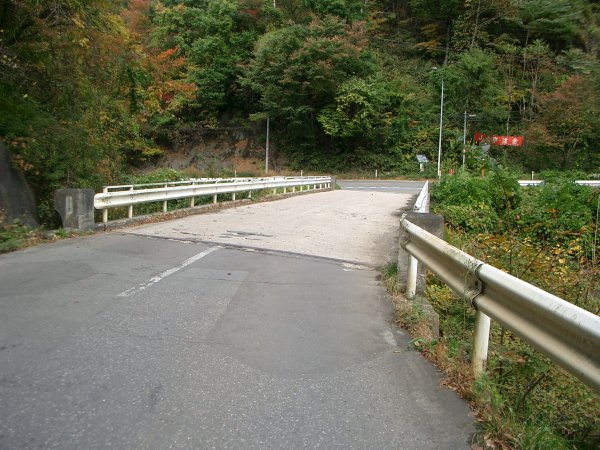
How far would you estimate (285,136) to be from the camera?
5278 centimetres

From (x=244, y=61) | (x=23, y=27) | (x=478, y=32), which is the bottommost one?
(x=23, y=27)

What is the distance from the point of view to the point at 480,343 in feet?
12.6

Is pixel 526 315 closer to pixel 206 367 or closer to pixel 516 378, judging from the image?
pixel 516 378

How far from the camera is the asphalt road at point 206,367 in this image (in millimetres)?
2977

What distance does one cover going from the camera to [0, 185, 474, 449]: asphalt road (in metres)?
2.98

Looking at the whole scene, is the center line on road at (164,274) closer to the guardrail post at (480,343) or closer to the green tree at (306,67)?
the guardrail post at (480,343)

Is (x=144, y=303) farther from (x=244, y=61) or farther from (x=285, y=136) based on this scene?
(x=244, y=61)

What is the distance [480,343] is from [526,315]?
0.70 metres

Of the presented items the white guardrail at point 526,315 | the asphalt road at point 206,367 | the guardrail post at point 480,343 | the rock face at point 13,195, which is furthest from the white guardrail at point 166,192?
the guardrail post at point 480,343

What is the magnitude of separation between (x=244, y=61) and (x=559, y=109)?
31560 mm

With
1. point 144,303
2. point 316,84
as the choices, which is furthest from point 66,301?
point 316,84

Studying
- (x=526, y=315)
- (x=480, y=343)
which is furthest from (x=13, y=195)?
(x=526, y=315)

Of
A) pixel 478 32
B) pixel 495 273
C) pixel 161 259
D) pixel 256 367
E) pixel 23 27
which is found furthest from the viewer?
pixel 478 32

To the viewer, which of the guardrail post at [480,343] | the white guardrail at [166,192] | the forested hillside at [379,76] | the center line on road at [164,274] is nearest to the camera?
the guardrail post at [480,343]
